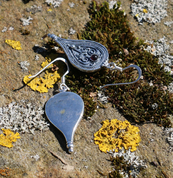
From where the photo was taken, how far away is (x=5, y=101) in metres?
5.22

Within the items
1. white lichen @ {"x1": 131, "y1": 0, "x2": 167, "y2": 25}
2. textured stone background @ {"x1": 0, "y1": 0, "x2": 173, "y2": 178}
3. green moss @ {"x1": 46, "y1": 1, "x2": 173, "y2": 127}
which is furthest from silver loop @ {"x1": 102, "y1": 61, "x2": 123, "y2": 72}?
white lichen @ {"x1": 131, "y1": 0, "x2": 167, "y2": 25}

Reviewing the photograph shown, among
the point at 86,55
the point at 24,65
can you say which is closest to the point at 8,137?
the point at 24,65

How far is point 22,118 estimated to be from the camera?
5.03m

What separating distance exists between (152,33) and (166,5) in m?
1.19

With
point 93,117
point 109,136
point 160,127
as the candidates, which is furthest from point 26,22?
point 160,127

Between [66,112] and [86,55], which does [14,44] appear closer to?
[86,55]

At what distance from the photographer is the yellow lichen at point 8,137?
15.4 feet

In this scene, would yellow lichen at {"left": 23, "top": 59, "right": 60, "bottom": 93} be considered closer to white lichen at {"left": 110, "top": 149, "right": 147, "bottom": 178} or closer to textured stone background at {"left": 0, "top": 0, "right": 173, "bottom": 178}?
textured stone background at {"left": 0, "top": 0, "right": 173, "bottom": 178}

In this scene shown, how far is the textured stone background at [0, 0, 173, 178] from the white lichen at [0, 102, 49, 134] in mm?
163

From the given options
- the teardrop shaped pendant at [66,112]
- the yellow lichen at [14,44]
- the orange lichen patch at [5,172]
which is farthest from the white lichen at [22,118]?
the yellow lichen at [14,44]

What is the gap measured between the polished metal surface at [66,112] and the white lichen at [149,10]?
348cm

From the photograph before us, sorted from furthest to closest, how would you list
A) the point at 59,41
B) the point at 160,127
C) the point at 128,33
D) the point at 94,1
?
1. the point at 94,1
2. the point at 128,33
3. the point at 59,41
4. the point at 160,127

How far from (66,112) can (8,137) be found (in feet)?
4.60

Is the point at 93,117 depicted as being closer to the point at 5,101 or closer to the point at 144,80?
the point at 144,80
